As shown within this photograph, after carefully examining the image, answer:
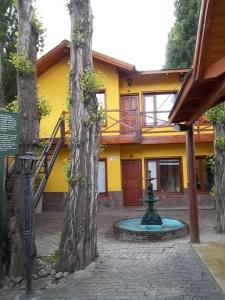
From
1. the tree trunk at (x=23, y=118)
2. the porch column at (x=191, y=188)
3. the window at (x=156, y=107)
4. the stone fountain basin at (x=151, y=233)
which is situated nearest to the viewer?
the tree trunk at (x=23, y=118)

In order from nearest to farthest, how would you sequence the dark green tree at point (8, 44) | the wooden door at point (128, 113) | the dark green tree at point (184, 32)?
the dark green tree at point (8, 44)
the wooden door at point (128, 113)
the dark green tree at point (184, 32)

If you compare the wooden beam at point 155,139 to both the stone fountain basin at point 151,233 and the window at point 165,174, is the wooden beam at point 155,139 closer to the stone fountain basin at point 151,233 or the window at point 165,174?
the window at point 165,174

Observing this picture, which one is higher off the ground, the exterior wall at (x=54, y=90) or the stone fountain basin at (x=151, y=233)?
the exterior wall at (x=54, y=90)

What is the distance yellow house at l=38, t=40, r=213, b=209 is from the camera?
1570cm

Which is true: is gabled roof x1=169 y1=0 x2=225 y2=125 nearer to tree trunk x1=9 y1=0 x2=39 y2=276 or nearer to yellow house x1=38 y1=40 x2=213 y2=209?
tree trunk x1=9 y1=0 x2=39 y2=276

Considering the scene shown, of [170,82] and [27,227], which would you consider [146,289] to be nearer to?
[27,227]

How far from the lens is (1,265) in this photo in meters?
6.89

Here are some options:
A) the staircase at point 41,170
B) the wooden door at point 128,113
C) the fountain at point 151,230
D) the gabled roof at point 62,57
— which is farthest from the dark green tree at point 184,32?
the fountain at point 151,230

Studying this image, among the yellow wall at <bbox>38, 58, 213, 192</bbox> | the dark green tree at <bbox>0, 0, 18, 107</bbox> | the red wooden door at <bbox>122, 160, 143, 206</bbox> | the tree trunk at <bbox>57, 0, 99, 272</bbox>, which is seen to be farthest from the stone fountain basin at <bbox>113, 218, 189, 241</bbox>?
the dark green tree at <bbox>0, 0, 18, 107</bbox>

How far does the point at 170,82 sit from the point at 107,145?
4.08m

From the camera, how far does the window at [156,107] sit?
53.7ft

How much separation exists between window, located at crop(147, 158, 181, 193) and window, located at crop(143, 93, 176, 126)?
68.9 inches

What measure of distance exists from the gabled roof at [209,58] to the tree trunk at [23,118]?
298 cm

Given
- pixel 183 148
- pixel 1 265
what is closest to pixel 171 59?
pixel 183 148
